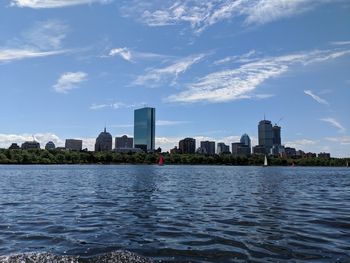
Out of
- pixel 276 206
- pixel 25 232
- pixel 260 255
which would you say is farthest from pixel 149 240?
pixel 276 206

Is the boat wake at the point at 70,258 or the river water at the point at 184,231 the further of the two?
the river water at the point at 184,231

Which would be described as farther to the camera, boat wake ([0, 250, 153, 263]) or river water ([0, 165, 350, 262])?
river water ([0, 165, 350, 262])

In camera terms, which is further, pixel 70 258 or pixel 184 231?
pixel 184 231

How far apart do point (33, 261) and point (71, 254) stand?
2077 mm

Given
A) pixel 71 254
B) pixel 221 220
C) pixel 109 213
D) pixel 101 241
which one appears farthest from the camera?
pixel 109 213

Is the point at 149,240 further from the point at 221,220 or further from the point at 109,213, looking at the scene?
the point at 109,213

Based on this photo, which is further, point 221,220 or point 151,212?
point 151,212

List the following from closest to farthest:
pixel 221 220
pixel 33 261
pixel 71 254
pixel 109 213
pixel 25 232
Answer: pixel 33 261 < pixel 71 254 < pixel 25 232 < pixel 221 220 < pixel 109 213

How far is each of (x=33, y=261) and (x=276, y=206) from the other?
943 inches

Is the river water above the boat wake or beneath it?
beneath

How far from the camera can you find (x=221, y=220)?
25.6m

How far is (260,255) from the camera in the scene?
647 inches

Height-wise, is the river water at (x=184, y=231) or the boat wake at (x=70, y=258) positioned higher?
the boat wake at (x=70, y=258)

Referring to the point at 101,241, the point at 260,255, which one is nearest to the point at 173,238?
the point at 101,241
